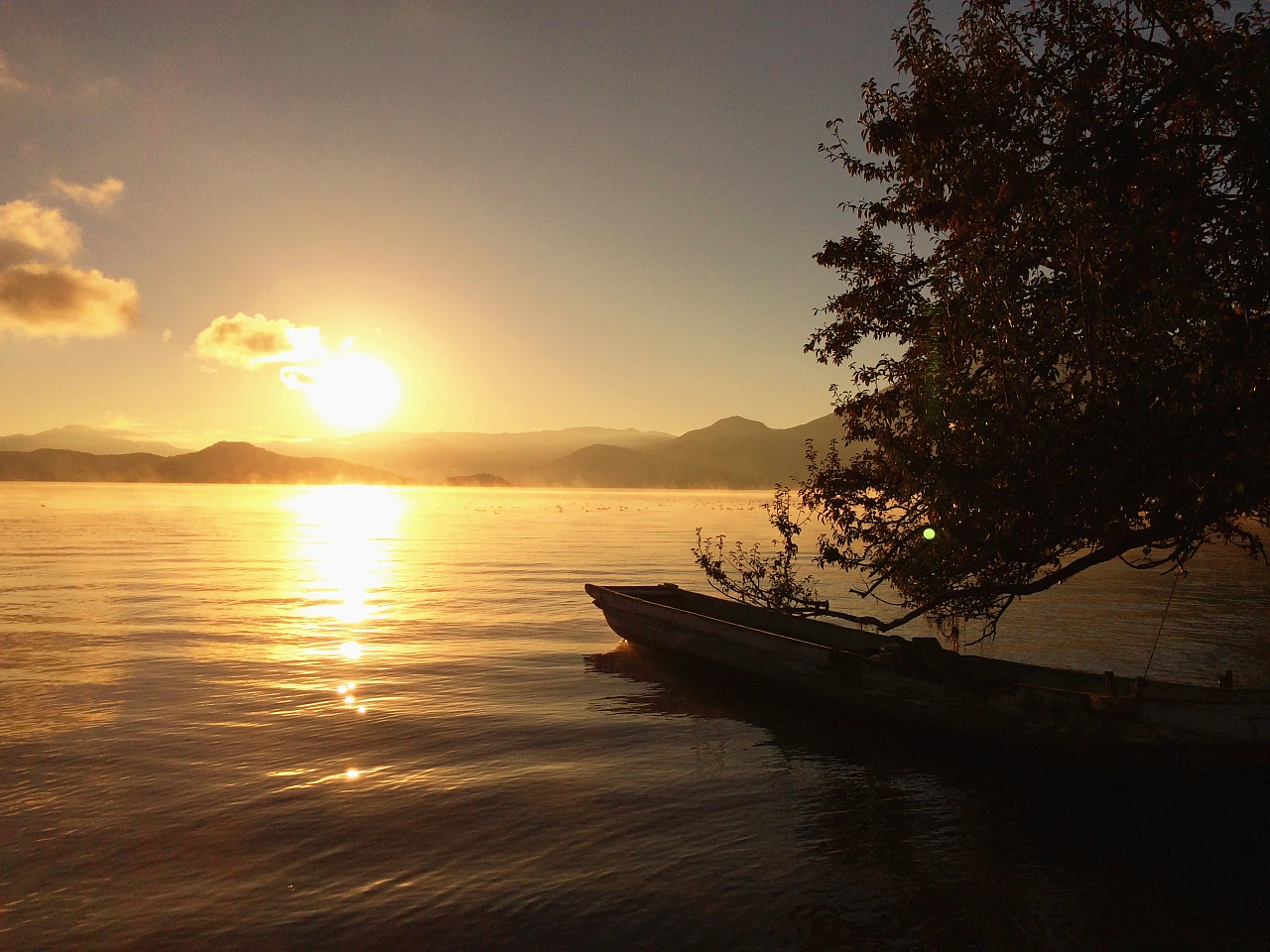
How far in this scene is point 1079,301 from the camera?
10.9 meters

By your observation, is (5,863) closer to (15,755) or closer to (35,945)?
(35,945)

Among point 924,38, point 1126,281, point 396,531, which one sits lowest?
point 396,531

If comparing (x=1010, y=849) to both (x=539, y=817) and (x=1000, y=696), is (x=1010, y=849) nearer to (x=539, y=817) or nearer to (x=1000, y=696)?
(x=1000, y=696)

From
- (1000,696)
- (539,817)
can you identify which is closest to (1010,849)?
(1000,696)

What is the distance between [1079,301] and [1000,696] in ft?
16.4

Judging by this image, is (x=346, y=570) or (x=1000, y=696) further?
(x=346, y=570)

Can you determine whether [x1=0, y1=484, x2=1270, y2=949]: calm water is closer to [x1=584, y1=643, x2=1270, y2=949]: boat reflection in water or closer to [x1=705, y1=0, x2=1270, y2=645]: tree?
[x1=584, y1=643, x2=1270, y2=949]: boat reflection in water

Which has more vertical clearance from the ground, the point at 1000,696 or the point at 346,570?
the point at 1000,696

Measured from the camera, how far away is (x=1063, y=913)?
22.6 ft

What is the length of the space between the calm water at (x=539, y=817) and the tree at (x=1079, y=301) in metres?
3.37

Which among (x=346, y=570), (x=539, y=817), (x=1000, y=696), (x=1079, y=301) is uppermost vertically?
(x=1079, y=301)

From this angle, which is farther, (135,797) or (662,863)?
(135,797)

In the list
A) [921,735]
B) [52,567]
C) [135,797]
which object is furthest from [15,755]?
[52,567]

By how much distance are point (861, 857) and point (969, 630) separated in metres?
15.0
